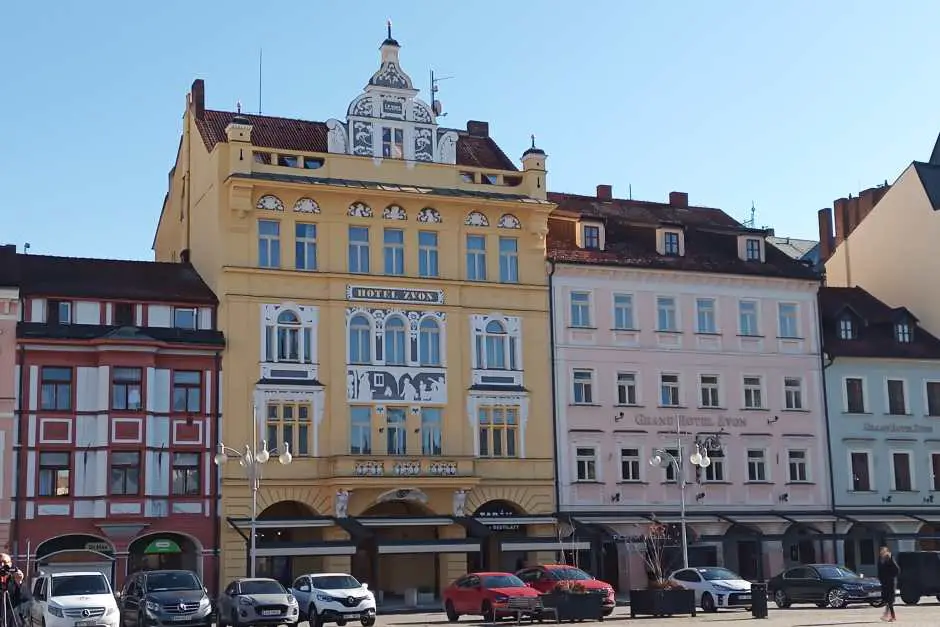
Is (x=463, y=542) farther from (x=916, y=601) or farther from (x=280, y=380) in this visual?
(x=916, y=601)

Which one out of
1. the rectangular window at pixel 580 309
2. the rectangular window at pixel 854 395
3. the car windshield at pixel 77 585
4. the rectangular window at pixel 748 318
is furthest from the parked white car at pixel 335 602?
the rectangular window at pixel 854 395

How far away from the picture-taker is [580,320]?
197 ft

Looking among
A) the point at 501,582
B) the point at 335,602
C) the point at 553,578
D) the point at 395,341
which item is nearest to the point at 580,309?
the point at 395,341

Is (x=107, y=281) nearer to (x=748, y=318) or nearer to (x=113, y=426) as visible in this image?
(x=113, y=426)

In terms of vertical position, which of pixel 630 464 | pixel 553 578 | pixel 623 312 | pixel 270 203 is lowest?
pixel 553 578

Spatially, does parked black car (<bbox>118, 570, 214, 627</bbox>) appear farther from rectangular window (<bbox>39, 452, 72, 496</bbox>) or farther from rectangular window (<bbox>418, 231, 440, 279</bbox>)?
rectangular window (<bbox>418, 231, 440, 279</bbox>)

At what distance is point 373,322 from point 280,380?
4303mm

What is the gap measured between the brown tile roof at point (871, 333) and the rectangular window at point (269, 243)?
24358mm

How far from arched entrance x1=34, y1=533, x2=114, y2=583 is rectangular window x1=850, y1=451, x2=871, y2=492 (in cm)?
3129

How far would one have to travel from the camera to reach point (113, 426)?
169 feet

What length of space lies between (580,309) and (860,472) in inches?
570

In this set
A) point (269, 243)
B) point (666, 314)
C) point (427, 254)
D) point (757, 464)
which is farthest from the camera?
point (757, 464)

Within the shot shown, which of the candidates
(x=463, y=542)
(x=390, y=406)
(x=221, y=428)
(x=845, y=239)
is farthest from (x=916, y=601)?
(x=845, y=239)

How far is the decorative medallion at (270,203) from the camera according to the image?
2180 inches
